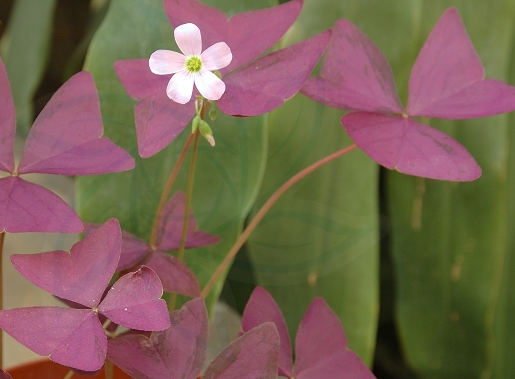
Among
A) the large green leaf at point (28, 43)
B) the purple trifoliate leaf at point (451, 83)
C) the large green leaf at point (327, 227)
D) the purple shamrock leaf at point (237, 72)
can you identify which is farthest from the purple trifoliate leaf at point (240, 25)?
the large green leaf at point (28, 43)

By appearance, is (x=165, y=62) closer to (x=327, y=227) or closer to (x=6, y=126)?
(x=6, y=126)

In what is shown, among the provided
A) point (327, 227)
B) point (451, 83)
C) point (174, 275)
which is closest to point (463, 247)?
point (327, 227)

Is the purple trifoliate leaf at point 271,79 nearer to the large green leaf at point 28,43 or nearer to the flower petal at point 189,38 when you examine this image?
the flower petal at point 189,38

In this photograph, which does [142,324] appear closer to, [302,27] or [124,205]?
[124,205]

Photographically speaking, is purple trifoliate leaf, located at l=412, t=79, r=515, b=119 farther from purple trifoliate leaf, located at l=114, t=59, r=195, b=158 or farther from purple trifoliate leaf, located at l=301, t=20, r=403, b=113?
purple trifoliate leaf, located at l=114, t=59, r=195, b=158

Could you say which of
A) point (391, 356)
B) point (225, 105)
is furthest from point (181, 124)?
point (391, 356)

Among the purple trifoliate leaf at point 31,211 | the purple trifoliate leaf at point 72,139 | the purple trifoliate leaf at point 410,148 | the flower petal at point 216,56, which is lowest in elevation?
the purple trifoliate leaf at point 31,211
